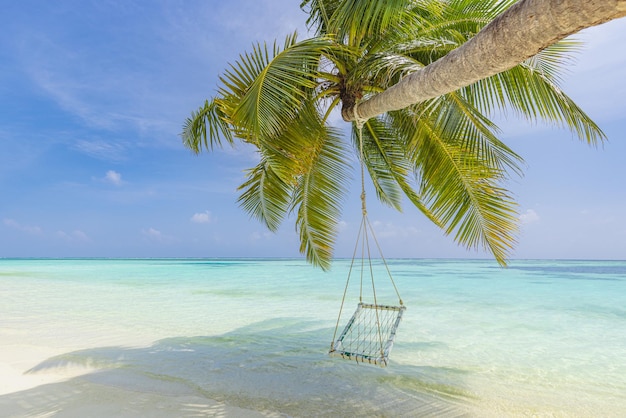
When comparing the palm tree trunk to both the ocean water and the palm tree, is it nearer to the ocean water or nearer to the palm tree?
the palm tree

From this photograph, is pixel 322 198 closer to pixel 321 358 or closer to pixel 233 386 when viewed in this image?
pixel 321 358

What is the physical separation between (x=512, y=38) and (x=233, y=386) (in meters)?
3.36

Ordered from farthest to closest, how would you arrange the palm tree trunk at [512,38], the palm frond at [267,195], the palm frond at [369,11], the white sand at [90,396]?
the palm frond at [267,195] < the palm frond at [369,11] < the white sand at [90,396] < the palm tree trunk at [512,38]

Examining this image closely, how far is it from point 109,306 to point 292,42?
23.8ft

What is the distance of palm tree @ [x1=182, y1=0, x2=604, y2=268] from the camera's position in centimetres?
332

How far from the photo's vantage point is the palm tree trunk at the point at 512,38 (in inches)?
58.9

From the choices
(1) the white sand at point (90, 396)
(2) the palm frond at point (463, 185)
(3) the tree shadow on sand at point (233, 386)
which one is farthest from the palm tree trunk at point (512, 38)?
(1) the white sand at point (90, 396)

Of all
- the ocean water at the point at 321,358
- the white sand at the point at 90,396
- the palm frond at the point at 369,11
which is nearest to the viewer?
the white sand at the point at 90,396

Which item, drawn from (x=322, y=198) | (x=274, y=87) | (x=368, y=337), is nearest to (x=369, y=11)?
(x=274, y=87)

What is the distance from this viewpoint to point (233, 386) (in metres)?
3.60

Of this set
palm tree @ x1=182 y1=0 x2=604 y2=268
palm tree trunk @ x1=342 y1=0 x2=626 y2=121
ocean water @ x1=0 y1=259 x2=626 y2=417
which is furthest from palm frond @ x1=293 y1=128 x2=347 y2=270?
palm tree trunk @ x1=342 y1=0 x2=626 y2=121

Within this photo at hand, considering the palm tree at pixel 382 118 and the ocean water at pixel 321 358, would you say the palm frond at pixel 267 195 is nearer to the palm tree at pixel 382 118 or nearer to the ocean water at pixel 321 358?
the palm tree at pixel 382 118

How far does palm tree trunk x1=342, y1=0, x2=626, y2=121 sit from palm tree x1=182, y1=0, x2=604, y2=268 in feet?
2.47

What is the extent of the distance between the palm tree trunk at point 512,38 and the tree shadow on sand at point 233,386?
97.2 inches
